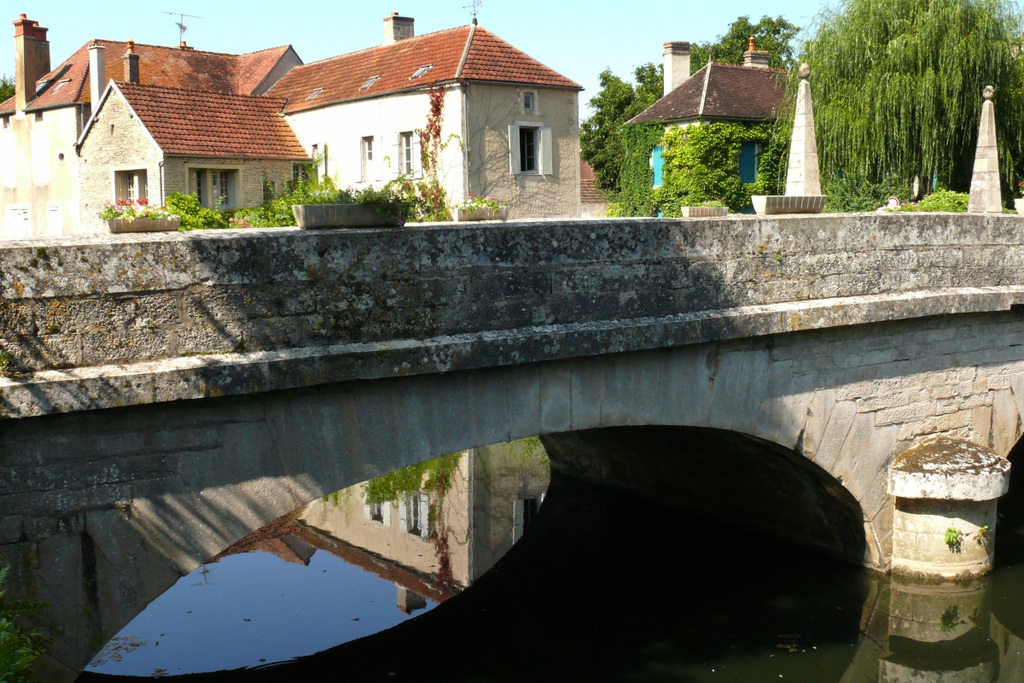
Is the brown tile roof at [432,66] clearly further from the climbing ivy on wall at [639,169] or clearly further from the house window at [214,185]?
the climbing ivy on wall at [639,169]

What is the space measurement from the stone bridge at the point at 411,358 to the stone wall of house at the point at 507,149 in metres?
16.4

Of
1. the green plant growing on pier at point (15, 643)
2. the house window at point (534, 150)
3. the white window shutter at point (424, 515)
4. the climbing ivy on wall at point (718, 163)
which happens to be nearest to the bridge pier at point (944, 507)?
the white window shutter at point (424, 515)

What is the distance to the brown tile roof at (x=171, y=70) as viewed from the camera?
101ft

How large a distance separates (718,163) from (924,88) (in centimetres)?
877

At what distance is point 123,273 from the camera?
4.08m

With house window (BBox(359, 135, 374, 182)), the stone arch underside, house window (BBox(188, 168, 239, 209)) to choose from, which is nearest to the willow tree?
house window (BBox(359, 135, 374, 182))

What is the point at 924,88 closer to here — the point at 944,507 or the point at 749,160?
the point at 749,160

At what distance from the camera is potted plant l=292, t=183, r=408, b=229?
4.68 metres

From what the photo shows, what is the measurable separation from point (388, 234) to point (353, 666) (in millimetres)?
3323

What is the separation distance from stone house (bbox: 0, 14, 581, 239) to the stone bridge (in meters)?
16.5

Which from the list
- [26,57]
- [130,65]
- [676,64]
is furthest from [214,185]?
[676,64]

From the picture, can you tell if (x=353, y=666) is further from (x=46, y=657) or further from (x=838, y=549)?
(x=838, y=549)

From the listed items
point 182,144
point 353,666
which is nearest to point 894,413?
point 353,666

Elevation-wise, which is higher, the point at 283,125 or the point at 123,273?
the point at 283,125
